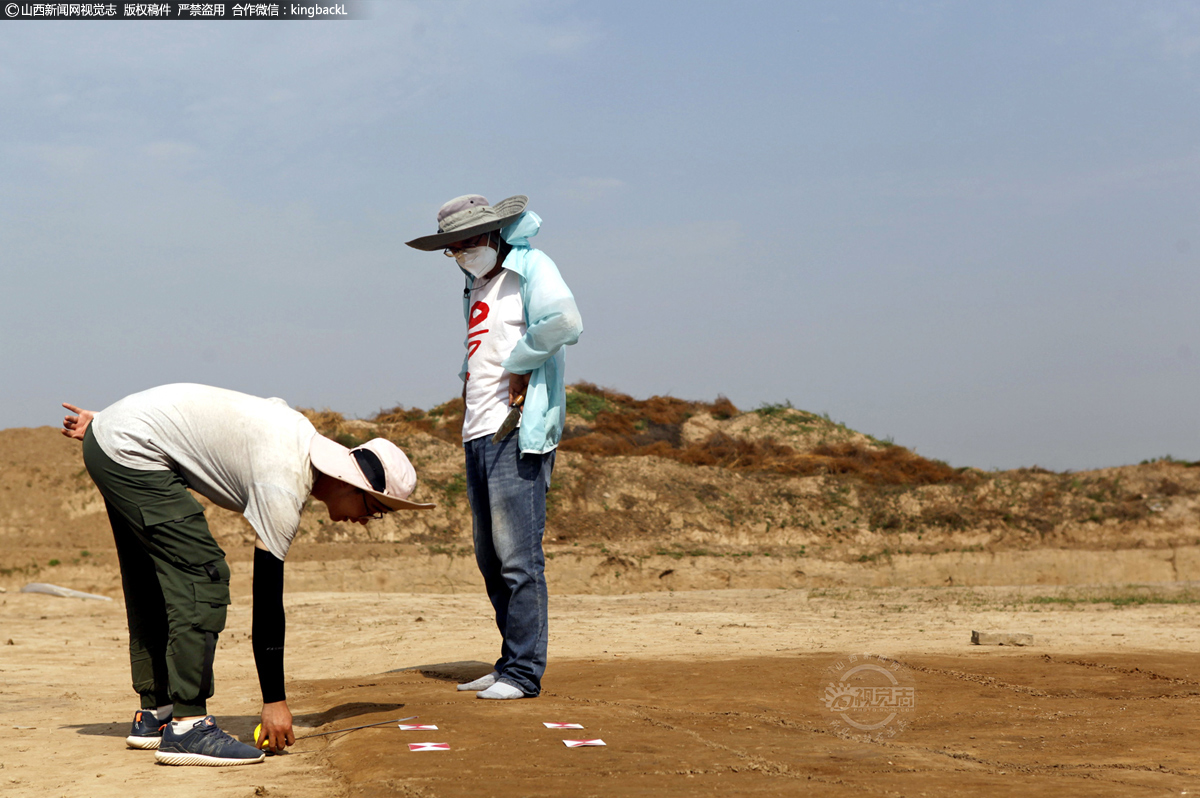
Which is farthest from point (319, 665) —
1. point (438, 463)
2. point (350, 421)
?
point (350, 421)

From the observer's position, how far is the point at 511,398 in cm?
504

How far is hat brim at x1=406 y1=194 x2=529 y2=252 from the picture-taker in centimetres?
511

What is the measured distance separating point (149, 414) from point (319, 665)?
4370mm

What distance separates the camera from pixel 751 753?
3812 mm

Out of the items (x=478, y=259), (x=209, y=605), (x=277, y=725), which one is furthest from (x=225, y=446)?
(x=478, y=259)

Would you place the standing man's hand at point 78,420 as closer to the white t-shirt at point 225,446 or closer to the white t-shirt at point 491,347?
the white t-shirt at point 225,446

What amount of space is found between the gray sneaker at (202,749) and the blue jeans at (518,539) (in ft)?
5.14

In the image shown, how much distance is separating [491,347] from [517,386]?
0.82 ft

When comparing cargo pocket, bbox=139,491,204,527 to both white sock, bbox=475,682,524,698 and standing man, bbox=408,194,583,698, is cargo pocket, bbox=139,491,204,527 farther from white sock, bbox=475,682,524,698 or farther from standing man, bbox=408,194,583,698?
white sock, bbox=475,682,524,698

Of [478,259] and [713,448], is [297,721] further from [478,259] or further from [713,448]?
[713,448]

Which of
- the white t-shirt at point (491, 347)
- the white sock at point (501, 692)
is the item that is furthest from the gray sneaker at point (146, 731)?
the white t-shirt at point (491, 347)

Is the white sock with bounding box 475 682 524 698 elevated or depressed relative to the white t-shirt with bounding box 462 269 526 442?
depressed

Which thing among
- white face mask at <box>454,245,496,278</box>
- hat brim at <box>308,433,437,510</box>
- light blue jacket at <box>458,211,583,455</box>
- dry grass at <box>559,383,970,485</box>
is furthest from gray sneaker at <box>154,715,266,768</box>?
dry grass at <box>559,383,970,485</box>

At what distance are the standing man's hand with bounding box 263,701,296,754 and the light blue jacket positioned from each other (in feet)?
5.58
